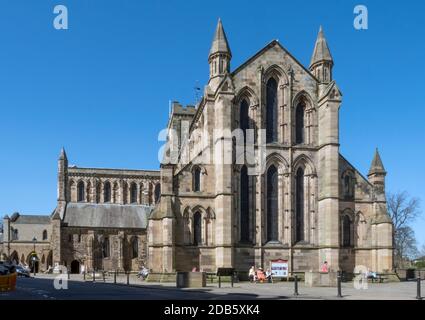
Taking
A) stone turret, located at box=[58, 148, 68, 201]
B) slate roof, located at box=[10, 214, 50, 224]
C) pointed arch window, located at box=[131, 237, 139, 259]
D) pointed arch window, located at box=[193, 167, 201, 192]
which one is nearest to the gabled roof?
pointed arch window, located at box=[193, 167, 201, 192]

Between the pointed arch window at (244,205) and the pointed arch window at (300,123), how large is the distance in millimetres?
5206

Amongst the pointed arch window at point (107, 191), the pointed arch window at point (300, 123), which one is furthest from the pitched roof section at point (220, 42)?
the pointed arch window at point (107, 191)

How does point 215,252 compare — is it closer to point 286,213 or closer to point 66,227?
point 286,213

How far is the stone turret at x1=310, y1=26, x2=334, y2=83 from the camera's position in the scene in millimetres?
45500

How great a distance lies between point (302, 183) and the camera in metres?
44.8

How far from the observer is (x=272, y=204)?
145ft

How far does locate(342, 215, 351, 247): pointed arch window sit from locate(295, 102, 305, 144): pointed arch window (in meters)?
6.90

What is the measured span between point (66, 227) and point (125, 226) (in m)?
7.89

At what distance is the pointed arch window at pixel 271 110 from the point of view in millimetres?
44625

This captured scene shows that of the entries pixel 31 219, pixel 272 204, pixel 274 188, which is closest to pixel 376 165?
pixel 274 188

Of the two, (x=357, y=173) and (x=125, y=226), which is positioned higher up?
(x=357, y=173)

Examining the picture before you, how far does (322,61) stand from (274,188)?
35.4ft

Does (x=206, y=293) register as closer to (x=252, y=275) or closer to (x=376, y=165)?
(x=252, y=275)
